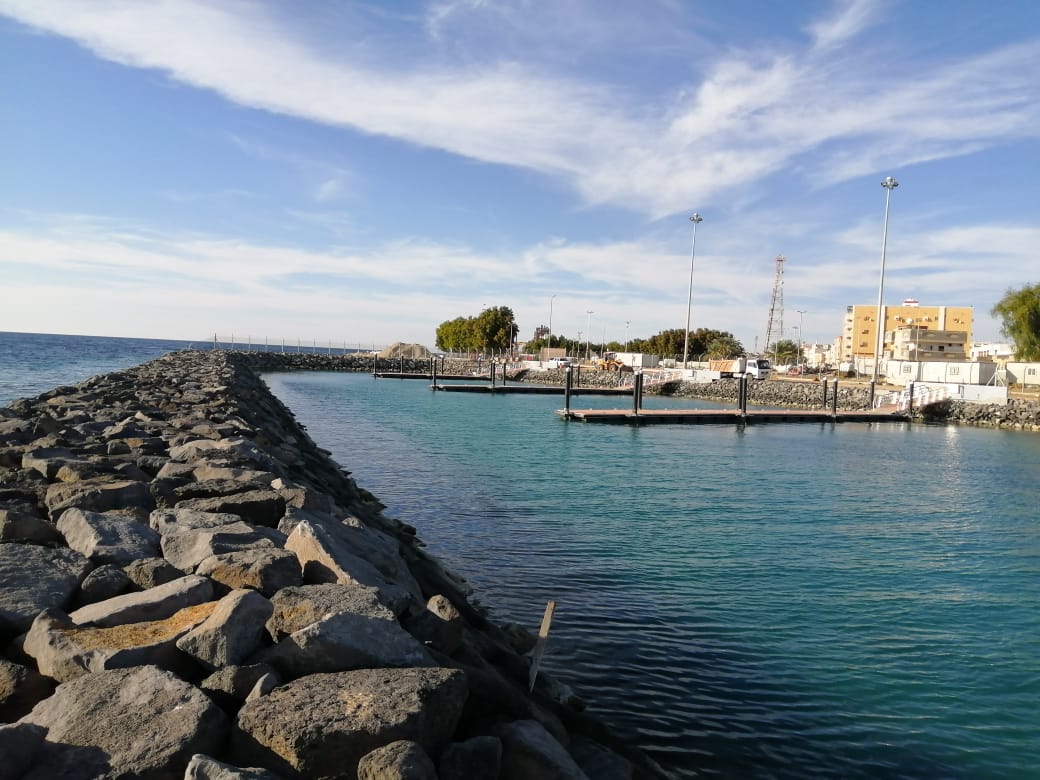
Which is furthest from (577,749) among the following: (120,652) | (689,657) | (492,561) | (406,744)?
(492,561)

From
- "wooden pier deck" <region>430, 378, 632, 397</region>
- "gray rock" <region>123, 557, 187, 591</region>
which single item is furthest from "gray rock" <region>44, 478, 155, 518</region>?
"wooden pier deck" <region>430, 378, 632, 397</region>

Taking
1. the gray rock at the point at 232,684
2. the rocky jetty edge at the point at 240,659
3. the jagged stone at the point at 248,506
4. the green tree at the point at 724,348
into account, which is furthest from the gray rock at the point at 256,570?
the green tree at the point at 724,348

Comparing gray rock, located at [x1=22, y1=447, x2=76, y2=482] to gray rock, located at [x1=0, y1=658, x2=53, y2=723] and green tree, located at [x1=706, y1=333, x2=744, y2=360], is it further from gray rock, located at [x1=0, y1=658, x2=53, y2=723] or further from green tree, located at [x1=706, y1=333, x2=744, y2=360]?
green tree, located at [x1=706, y1=333, x2=744, y2=360]

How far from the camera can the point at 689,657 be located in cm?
769

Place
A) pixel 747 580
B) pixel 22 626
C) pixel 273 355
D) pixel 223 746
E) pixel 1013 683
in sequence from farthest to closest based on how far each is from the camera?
pixel 273 355 → pixel 747 580 → pixel 1013 683 → pixel 22 626 → pixel 223 746

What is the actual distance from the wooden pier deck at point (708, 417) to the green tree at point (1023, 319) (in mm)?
21733

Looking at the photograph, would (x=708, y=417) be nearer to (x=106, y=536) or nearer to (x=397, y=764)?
(x=106, y=536)

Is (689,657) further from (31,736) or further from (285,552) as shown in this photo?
(31,736)

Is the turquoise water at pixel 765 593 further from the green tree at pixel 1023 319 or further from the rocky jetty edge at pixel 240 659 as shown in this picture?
the green tree at pixel 1023 319

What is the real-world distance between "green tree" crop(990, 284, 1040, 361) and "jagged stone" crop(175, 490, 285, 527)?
66315 millimetres

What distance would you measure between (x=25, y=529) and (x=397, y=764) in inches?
153

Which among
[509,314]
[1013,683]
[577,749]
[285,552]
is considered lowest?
[1013,683]

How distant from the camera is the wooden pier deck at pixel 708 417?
→ 37.5 m

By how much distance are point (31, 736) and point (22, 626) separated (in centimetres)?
124
